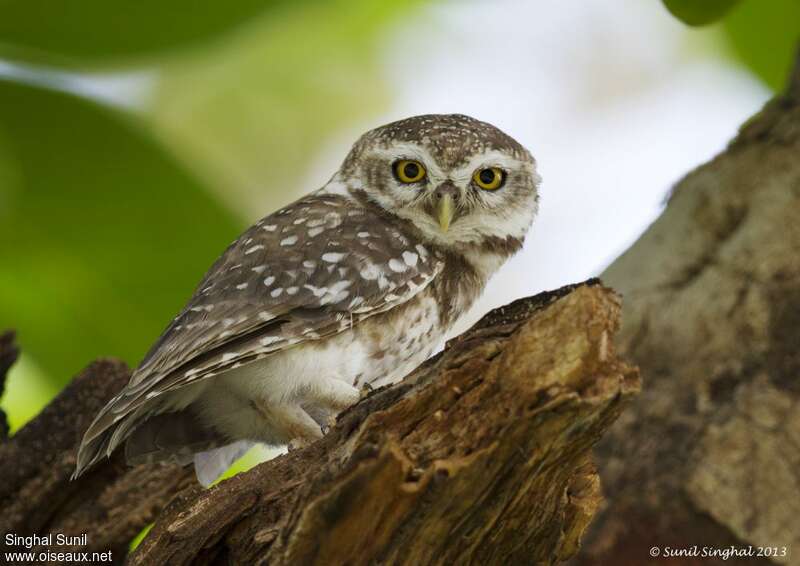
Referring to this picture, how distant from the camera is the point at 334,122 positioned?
339 inches

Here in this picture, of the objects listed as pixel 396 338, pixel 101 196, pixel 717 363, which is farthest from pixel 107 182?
pixel 717 363

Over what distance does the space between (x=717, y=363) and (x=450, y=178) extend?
125cm

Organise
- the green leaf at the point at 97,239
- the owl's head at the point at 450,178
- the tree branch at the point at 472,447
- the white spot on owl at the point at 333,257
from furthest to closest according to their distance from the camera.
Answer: the green leaf at the point at 97,239
the owl's head at the point at 450,178
the white spot on owl at the point at 333,257
the tree branch at the point at 472,447

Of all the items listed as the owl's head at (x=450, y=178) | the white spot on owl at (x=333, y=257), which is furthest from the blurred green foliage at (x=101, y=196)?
the white spot on owl at (x=333, y=257)

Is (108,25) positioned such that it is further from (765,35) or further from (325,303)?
(765,35)

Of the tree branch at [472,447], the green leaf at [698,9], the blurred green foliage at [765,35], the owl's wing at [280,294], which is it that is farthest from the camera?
the blurred green foliage at [765,35]

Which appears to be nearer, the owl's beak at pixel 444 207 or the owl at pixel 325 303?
the owl at pixel 325 303

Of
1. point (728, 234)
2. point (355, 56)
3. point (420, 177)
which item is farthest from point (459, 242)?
point (355, 56)

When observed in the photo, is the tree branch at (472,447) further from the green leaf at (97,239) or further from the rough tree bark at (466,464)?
the green leaf at (97,239)

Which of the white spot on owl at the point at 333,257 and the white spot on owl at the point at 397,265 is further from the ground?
the white spot on owl at the point at 333,257

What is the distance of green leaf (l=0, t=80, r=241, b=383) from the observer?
4637 mm

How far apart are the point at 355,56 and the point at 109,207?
366cm

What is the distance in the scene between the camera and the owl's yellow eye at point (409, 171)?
4.17 metres

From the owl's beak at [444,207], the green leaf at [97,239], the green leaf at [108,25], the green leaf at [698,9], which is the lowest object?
the owl's beak at [444,207]
